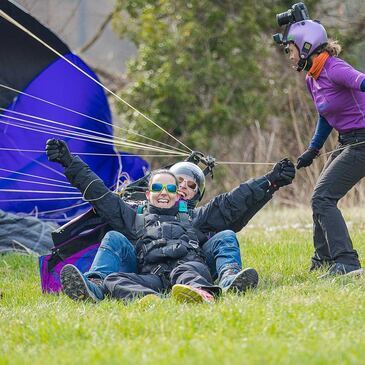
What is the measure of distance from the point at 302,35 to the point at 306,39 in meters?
0.05

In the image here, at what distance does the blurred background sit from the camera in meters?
16.5

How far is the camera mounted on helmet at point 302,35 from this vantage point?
286 inches

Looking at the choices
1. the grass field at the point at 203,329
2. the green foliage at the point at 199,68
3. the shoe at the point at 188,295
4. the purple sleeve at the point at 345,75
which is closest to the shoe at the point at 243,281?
the grass field at the point at 203,329

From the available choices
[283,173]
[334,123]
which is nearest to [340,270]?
[283,173]

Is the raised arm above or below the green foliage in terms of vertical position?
below

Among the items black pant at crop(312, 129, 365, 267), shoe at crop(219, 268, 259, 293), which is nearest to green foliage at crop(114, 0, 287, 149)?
black pant at crop(312, 129, 365, 267)

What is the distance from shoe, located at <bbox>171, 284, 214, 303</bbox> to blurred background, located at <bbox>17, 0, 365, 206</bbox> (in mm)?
10284

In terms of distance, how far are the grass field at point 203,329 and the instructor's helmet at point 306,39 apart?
69.2 inches

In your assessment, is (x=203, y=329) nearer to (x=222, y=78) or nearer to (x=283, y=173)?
(x=283, y=173)

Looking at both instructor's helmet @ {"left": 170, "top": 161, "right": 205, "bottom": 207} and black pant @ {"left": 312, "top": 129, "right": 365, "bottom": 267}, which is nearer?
black pant @ {"left": 312, "top": 129, "right": 365, "bottom": 267}

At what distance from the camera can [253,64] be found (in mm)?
16781

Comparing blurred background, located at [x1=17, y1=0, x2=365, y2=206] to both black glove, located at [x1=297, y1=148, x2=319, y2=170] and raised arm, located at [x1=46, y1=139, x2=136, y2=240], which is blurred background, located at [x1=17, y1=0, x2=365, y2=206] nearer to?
black glove, located at [x1=297, y1=148, x2=319, y2=170]

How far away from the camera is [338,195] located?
7148 mm

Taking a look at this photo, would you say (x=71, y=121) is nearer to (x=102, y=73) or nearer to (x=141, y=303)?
(x=141, y=303)
